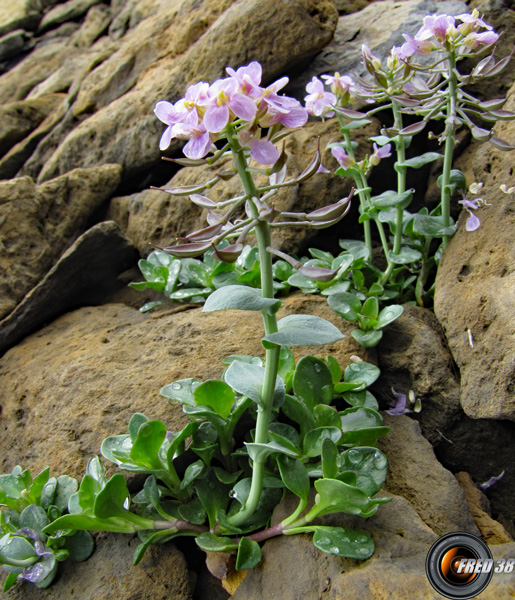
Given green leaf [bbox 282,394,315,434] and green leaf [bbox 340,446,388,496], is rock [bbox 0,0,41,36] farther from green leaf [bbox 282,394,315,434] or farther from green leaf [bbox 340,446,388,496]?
green leaf [bbox 340,446,388,496]

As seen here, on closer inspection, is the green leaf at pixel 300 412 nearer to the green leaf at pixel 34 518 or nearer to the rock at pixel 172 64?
the green leaf at pixel 34 518

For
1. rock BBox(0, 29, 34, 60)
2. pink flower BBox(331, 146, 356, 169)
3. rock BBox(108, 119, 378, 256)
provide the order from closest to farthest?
1. pink flower BBox(331, 146, 356, 169)
2. rock BBox(108, 119, 378, 256)
3. rock BBox(0, 29, 34, 60)

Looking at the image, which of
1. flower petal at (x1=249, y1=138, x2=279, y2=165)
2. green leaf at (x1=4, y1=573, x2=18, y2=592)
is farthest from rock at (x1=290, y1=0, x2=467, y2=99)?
green leaf at (x1=4, y1=573, x2=18, y2=592)

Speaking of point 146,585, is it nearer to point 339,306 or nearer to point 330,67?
point 339,306

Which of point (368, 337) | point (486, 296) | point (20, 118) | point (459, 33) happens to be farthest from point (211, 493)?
point (20, 118)

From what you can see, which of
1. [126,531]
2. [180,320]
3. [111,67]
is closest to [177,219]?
[180,320]

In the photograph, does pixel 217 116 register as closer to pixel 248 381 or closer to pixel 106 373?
pixel 248 381

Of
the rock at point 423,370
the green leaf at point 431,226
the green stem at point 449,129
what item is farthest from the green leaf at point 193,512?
the green stem at point 449,129
